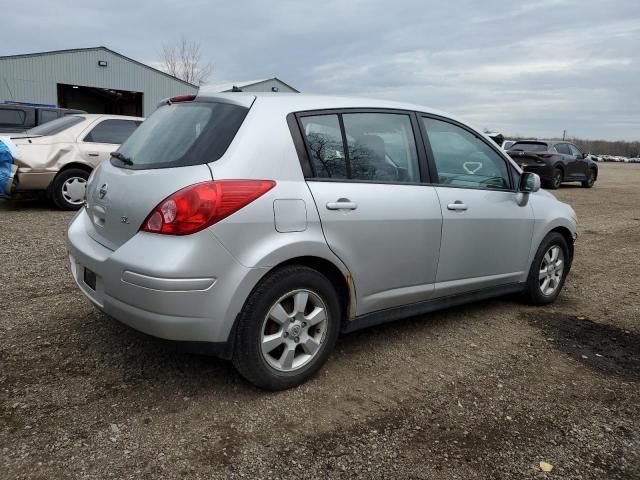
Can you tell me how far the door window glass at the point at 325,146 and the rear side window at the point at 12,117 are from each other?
9683 mm

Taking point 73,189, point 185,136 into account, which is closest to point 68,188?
point 73,189

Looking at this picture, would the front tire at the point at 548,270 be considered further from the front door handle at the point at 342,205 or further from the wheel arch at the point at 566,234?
the front door handle at the point at 342,205

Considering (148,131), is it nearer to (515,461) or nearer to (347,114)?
(347,114)

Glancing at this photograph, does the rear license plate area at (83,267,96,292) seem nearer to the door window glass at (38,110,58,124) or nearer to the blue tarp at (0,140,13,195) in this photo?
the blue tarp at (0,140,13,195)

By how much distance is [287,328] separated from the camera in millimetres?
2871

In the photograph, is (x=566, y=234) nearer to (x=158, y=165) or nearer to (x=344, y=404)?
(x=344, y=404)

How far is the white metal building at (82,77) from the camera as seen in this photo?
81.6 ft

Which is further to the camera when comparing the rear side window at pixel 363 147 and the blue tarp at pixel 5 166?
the blue tarp at pixel 5 166

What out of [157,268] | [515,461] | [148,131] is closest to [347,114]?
[148,131]

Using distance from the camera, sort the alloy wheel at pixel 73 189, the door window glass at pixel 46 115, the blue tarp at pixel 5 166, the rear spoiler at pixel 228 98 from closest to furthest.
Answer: the rear spoiler at pixel 228 98 < the blue tarp at pixel 5 166 < the alloy wheel at pixel 73 189 < the door window glass at pixel 46 115

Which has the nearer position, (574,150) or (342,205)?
(342,205)

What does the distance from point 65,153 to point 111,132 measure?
0.93m

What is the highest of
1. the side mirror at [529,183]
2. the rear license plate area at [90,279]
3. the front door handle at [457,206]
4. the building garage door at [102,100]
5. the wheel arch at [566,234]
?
the building garage door at [102,100]

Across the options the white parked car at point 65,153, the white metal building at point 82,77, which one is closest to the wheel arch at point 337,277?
the white parked car at point 65,153
